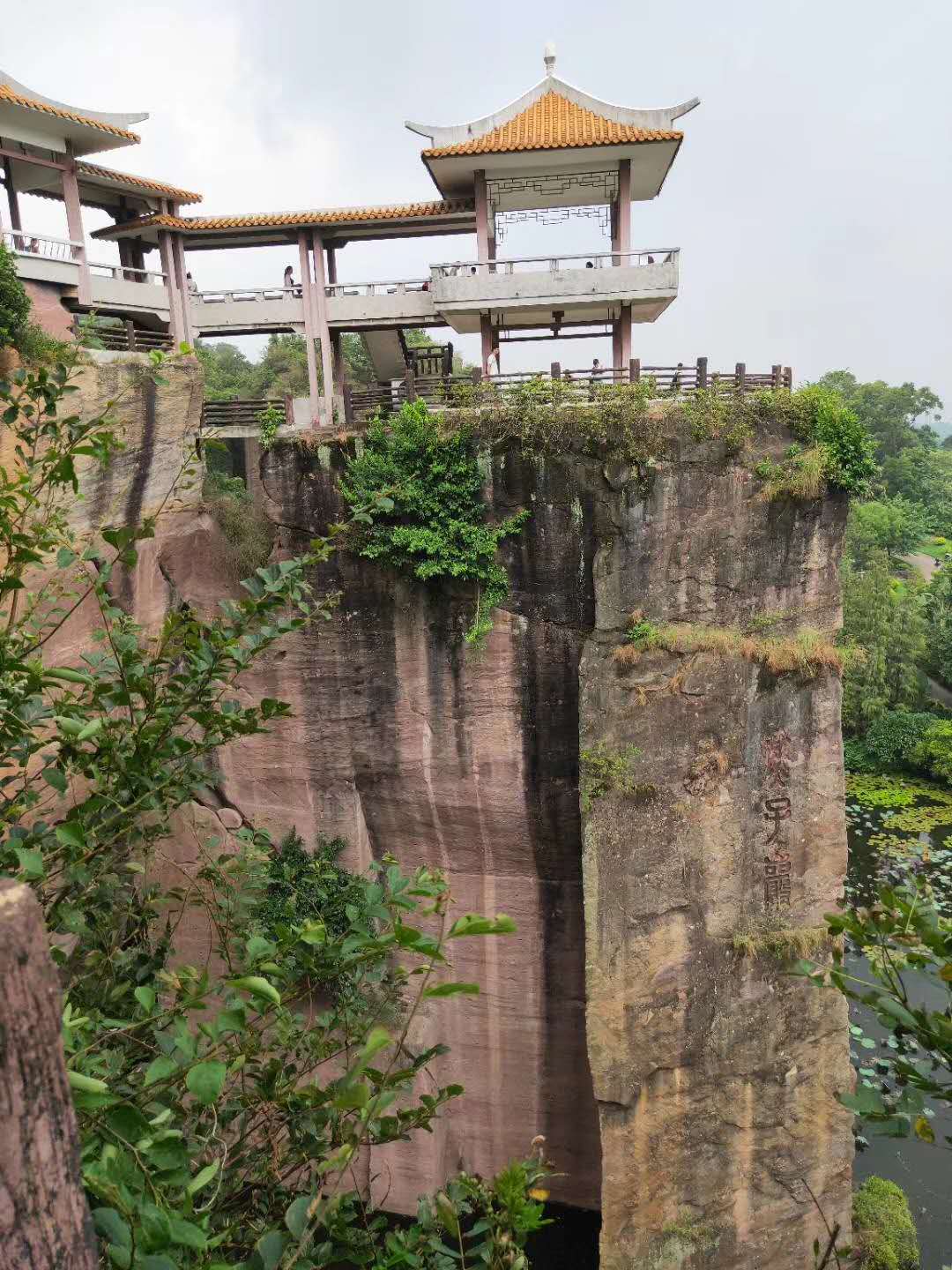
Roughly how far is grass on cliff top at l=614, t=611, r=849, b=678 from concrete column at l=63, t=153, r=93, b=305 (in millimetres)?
8166

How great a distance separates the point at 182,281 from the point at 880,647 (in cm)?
2293

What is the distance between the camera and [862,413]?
45.0 metres

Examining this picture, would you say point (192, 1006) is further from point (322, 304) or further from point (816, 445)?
point (322, 304)

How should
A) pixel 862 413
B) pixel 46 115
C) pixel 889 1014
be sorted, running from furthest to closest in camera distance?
1. pixel 862 413
2. pixel 46 115
3. pixel 889 1014

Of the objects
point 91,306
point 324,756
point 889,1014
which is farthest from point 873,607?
point 889,1014

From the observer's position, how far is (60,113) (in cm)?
1030

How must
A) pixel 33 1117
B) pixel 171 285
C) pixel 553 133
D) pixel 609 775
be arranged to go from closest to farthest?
pixel 33 1117 < pixel 609 775 < pixel 553 133 < pixel 171 285

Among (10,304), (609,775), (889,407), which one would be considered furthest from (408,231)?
(889,407)

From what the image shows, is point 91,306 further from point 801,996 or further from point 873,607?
point 873,607

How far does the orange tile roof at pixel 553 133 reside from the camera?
34.6ft

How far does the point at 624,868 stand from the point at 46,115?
11.4 m

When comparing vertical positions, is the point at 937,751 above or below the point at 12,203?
below

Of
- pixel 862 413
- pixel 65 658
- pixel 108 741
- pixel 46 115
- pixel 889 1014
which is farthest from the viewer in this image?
pixel 862 413

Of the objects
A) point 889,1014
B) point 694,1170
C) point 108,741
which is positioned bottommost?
point 694,1170
